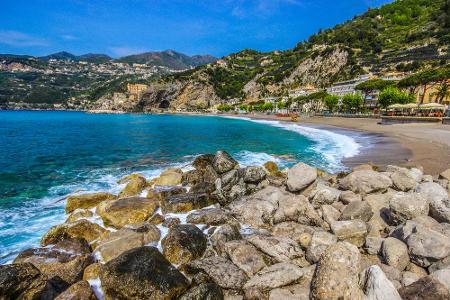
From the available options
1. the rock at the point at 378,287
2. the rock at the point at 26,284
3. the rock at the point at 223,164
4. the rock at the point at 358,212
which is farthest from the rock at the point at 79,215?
the rock at the point at 378,287

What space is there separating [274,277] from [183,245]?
2751 mm

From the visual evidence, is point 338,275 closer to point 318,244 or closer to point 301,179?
point 318,244

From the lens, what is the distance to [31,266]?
664 centimetres

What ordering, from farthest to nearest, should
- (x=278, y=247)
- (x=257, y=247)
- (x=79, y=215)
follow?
(x=79, y=215), (x=257, y=247), (x=278, y=247)

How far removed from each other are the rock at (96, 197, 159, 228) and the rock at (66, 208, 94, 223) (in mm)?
326

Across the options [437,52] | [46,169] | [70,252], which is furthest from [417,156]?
[437,52]

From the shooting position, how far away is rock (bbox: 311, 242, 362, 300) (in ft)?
17.8

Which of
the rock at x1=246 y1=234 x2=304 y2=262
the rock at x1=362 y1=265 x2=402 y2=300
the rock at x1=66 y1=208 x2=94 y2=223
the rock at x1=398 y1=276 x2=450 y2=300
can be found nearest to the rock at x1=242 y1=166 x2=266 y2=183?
the rock at x1=246 y1=234 x2=304 y2=262

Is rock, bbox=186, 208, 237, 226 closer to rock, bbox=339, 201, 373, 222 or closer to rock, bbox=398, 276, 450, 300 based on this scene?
rock, bbox=339, 201, 373, 222

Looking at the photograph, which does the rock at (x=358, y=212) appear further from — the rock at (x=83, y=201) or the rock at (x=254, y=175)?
the rock at (x=83, y=201)

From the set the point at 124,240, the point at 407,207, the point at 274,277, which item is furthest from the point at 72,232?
the point at 407,207

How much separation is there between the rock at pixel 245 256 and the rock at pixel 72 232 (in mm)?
4660

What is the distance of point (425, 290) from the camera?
5211mm

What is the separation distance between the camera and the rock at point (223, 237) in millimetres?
7970
